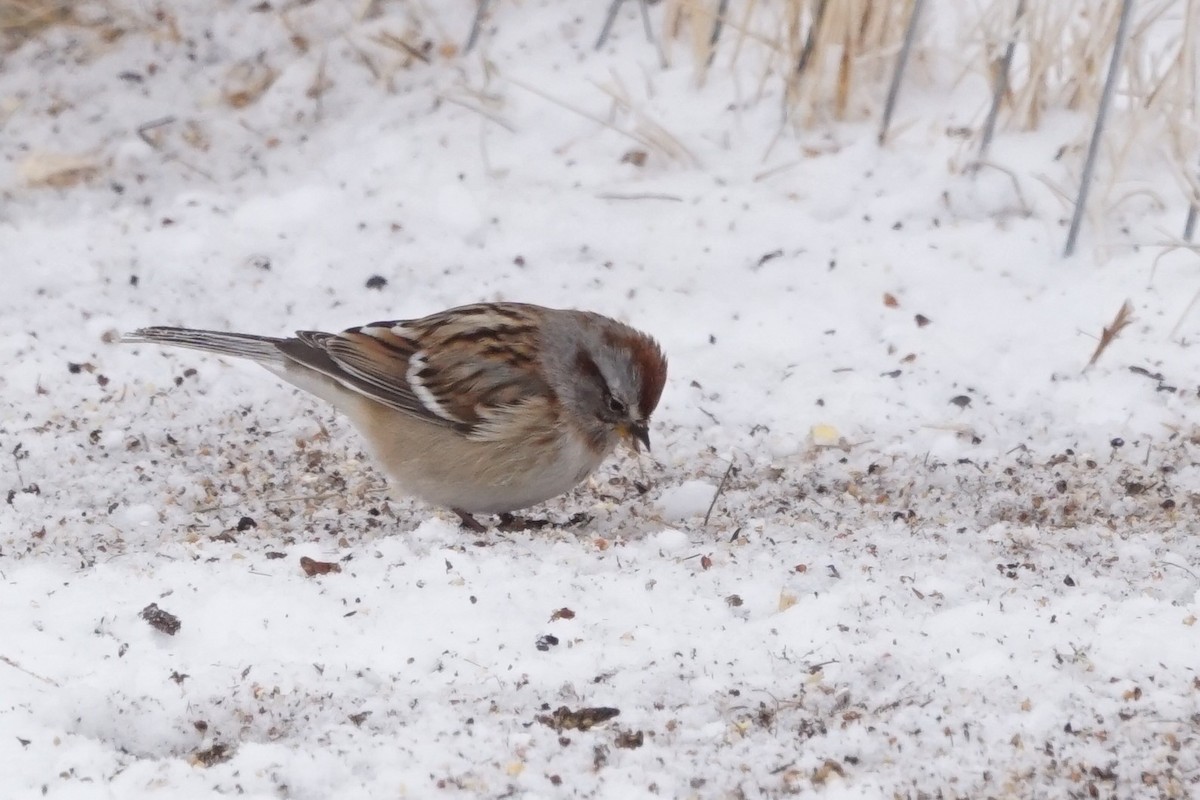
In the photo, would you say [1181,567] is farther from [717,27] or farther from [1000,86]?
[717,27]

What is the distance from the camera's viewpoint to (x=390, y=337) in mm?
4418

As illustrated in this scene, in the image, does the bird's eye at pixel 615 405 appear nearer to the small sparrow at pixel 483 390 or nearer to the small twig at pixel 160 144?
the small sparrow at pixel 483 390

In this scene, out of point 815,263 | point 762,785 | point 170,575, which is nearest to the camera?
point 762,785

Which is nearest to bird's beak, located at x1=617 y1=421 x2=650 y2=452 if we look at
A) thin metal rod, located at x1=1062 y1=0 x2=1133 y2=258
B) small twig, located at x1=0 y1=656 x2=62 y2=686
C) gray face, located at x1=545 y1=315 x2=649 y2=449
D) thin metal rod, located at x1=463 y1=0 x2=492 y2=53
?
gray face, located at x1=545 y1=315 x2=649 y2=449

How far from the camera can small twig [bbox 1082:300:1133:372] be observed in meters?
4.52

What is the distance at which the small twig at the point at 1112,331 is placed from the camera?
178 inches

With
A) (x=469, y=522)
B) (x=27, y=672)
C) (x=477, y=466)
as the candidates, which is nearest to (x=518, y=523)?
(x=469, y=522)

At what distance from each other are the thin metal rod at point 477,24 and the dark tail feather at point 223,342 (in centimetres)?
229

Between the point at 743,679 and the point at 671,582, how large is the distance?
17.9 inches

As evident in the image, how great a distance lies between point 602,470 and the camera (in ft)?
15.5

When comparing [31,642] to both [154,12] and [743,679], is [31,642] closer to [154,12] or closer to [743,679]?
[743,679]

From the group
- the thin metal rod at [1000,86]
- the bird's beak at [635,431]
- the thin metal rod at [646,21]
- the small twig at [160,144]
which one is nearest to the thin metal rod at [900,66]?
the thin metal rod at [1000,86]

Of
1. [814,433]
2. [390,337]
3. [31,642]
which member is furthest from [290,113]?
[31,642]

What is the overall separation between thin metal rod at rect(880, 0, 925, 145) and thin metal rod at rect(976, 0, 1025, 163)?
0.33m
